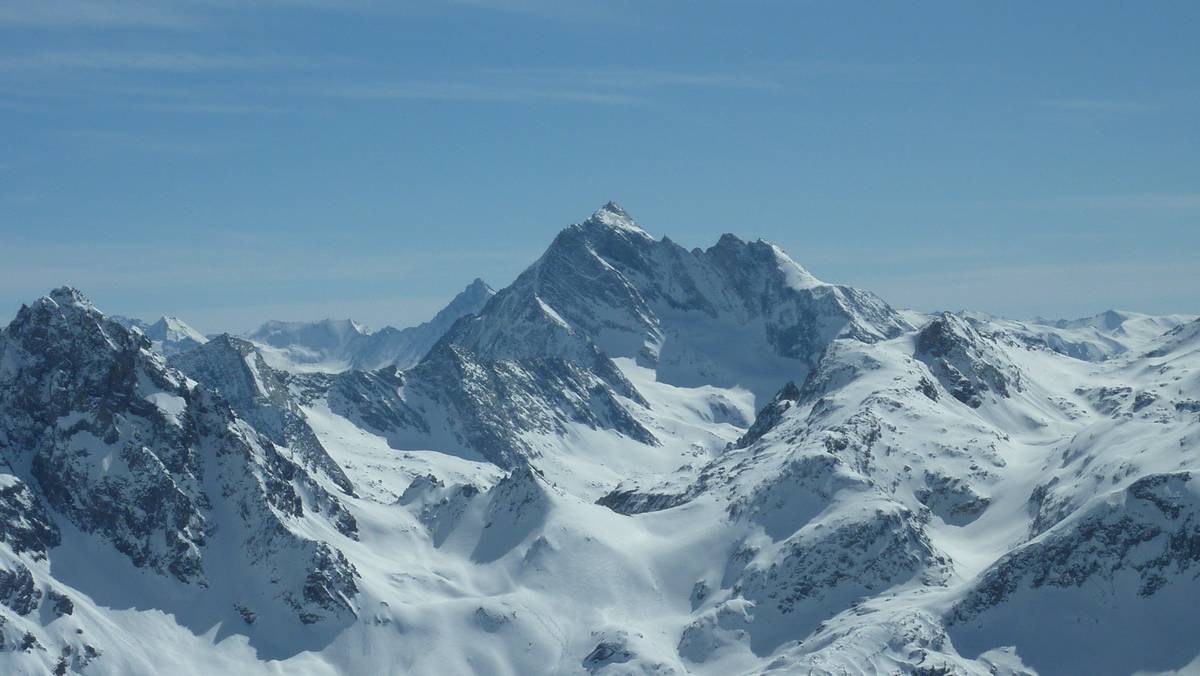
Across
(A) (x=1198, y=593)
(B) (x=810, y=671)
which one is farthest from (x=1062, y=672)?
(B) (x=810, y=671)

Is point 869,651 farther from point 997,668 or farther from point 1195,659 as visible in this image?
point 1195,659

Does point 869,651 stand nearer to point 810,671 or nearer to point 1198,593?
point 810,671

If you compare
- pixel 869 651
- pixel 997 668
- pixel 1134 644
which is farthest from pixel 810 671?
pixel 1134 644

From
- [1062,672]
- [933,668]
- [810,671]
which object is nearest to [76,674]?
[810,671]

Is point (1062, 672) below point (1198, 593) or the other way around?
below

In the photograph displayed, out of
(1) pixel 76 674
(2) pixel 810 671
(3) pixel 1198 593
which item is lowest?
(1) pixel 76 674

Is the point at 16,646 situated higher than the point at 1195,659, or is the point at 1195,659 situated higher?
the point at 1195,659

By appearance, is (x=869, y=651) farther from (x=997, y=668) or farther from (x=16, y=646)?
(x=16, y=646)

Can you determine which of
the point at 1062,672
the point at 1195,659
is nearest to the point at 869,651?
the point at 1062,672
